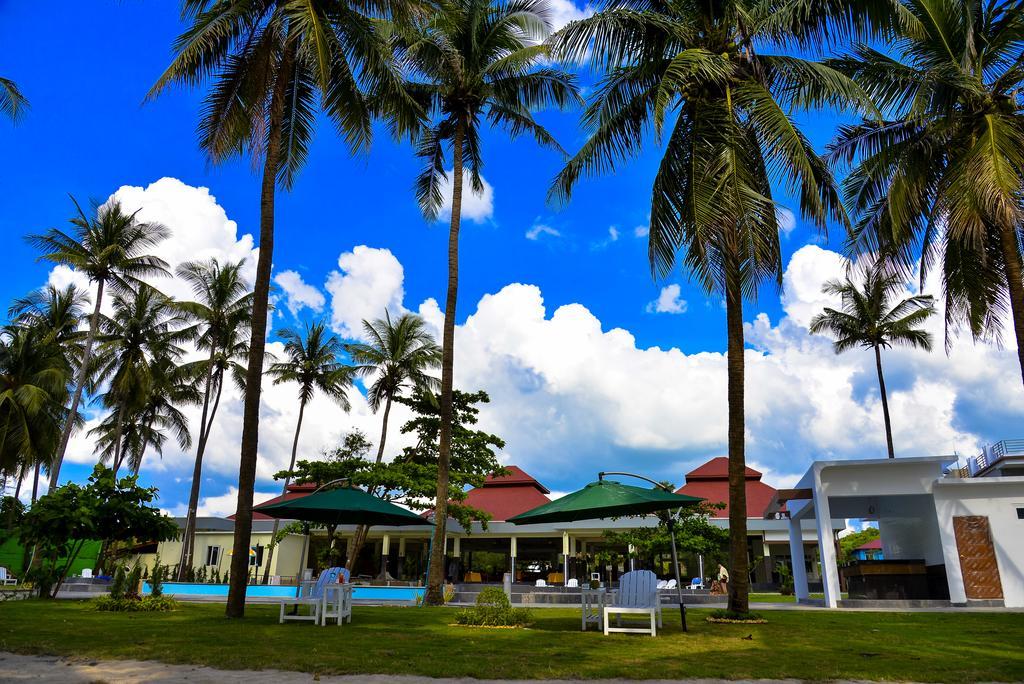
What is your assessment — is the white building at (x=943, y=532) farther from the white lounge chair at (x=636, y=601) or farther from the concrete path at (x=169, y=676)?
the concrete path at (x=169, y=676)

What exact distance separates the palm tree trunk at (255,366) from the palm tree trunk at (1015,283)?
1313 cm

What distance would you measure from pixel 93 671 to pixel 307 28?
414 inches

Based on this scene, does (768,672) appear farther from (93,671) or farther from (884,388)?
(884,388)

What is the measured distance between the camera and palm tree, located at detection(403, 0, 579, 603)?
57.3 ft

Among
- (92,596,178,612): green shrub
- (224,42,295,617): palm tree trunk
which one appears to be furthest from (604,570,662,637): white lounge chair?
(92,596,178,612): green shrub

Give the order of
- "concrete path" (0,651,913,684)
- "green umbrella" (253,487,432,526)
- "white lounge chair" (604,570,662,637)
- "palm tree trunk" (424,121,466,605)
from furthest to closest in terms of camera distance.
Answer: "palm tree trunk" (424,121,466,605)
"green umbrella" (253,487,432,526)
"white lounge chair" (604,570,662,637)
"concrete path" (0,651,913,684)

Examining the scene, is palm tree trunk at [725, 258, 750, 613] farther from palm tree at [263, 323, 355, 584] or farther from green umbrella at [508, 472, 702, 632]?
palm tree at [263, 323, 355, 584]

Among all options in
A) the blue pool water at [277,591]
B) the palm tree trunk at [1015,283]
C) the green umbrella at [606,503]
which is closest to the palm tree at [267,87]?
the green umbrella at [606,503]

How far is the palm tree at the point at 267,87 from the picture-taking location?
12.5 metres

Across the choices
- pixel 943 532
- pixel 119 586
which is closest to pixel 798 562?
pixel 943 532

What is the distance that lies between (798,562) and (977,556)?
232 inches

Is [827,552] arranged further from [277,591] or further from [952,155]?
[277,591]

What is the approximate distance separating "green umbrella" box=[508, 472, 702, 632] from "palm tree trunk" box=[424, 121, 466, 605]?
20.9ft

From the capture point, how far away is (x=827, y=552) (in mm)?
18031
